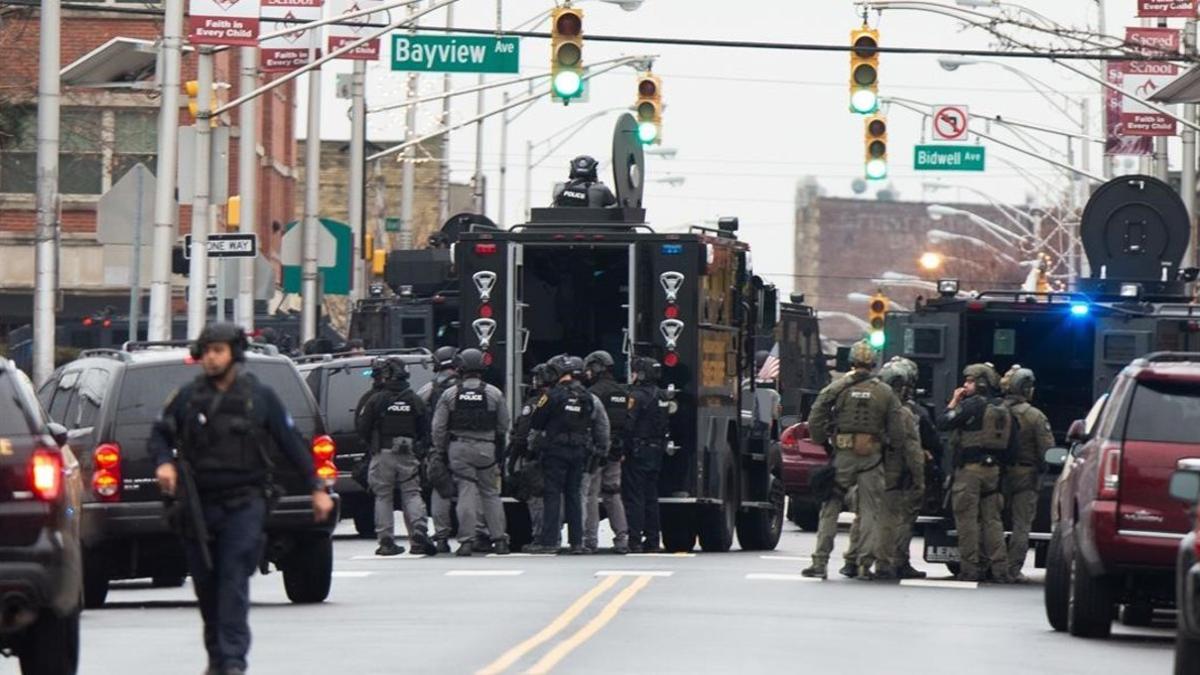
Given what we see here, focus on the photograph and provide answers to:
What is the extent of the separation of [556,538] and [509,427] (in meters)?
1.24

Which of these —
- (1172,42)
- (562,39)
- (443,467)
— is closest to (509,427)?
(443,467)

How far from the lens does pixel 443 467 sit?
26.2m

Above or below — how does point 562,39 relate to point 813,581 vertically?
above

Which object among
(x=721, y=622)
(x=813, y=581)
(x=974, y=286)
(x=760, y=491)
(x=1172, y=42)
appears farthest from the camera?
(x=974, y=286)

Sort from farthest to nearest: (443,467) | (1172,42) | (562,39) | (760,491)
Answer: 1. (1172,42)
2. (562,39)
3. (760,491)
4. (443,467)

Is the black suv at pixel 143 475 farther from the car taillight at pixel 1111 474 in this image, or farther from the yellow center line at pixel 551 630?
the car taillight at pixel 1111 474

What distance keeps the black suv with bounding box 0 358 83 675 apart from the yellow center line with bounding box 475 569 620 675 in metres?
2.07

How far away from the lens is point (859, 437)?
23484mm

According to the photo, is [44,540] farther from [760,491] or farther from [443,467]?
[760,491]

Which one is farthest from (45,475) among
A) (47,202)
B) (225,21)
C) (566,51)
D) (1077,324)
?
(566,51)

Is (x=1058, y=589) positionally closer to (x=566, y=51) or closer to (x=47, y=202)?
(x=47, y=202)

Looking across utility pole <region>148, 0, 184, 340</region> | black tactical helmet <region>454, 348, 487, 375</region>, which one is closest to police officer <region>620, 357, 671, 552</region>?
black tactical helmet <region>454, 348, 487, 375</region>

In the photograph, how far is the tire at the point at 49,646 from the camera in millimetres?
13570

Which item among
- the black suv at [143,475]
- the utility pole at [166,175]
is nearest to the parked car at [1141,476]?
the black suv at [143,475]
